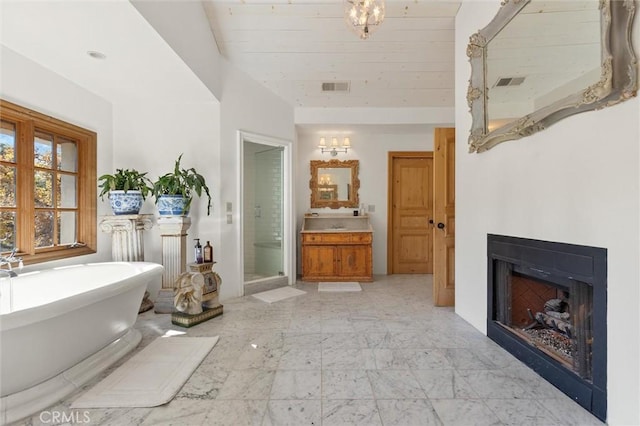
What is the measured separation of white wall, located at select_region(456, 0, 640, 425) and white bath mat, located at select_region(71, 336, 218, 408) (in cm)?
236

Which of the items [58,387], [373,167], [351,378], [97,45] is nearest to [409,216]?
[373,167]

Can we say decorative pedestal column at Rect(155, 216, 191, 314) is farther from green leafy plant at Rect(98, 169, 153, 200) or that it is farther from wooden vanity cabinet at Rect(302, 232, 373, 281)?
wooden vanity cabinet at Rect(302, 232, 373, 281)

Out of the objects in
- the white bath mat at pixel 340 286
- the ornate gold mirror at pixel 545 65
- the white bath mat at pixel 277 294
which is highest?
the ornate gold mirror at pixel 545 65

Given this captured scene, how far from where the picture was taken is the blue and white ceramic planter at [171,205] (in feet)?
9.60

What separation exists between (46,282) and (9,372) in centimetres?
95

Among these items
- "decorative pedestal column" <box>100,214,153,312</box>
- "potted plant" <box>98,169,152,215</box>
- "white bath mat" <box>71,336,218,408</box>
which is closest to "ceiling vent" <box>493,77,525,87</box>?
"white bath mat" <box>71,336,218,408</box>

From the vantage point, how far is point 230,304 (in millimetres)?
3271

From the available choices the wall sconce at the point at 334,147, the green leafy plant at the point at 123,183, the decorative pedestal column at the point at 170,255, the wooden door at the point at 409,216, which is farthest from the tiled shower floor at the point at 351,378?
the wall sconce at the point at 334,147

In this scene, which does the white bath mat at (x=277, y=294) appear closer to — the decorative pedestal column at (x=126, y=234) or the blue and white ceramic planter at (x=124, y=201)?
the decorative pedestal column at (x=126, y=234)

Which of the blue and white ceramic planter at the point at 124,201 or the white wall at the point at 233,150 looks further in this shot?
the white wall at the point at 233,150

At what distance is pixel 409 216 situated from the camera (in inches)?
193

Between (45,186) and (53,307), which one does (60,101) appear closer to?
(45,186)

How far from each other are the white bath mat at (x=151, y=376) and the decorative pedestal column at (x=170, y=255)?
72 centimetres

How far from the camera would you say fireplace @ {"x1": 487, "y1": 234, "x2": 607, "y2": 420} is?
1.48m
